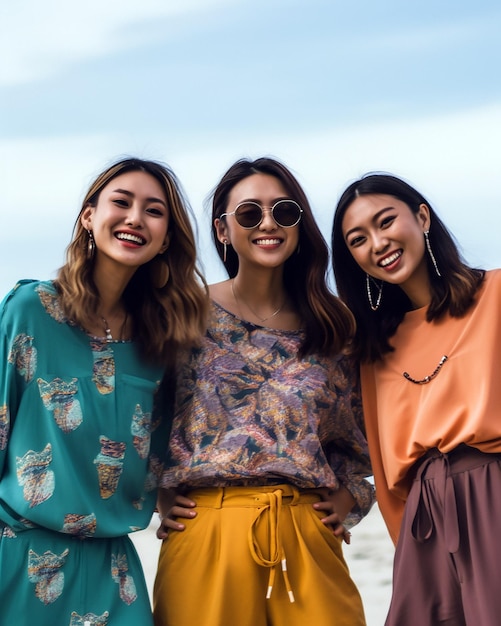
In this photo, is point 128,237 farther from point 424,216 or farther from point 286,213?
point 424,216

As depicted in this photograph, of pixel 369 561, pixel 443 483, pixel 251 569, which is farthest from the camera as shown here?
pixel 369 561

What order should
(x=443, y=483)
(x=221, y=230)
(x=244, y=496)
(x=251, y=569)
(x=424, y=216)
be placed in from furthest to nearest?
(x=221, y=230)
(x=424, y=216)
(x=244, y=496)
(x=251, y=569)
(x=443, y=483)

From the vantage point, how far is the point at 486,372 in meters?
4.04

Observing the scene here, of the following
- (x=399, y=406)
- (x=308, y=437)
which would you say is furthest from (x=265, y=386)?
(x=399, y=406)

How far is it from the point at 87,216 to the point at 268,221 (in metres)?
0.78

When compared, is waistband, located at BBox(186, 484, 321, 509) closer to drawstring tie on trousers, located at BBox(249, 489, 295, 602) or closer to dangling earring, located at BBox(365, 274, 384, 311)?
drawstring tie on trousers, located at BBox(249, 489, 295, 602)

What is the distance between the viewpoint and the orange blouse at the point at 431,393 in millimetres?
4008

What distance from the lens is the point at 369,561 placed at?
13594 mm

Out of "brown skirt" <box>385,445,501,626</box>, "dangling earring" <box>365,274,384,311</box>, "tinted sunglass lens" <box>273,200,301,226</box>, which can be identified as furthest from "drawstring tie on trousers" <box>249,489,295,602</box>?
"tinted sunglass lens" <box>273,200,301,226</box>

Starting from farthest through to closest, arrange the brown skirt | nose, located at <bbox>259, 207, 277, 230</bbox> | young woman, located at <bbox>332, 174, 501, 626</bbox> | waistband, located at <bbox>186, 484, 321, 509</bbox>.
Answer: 1. nose, located at <bbox>259, 207, 277, 230</bbox>
2. waistband, located at <bbox>186, 484, 321, 509</bbox>
3. young woman, located at <bbox>332, 174, 501, 626</bbox>
4. the brown skirt

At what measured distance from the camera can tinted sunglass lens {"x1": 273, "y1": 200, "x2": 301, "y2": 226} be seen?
460 cm

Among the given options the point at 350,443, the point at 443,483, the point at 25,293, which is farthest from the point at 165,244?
the point at 443,483

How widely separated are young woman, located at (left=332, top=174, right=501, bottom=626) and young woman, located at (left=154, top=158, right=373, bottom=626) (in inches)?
7.0

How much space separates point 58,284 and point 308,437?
1.19 metres
